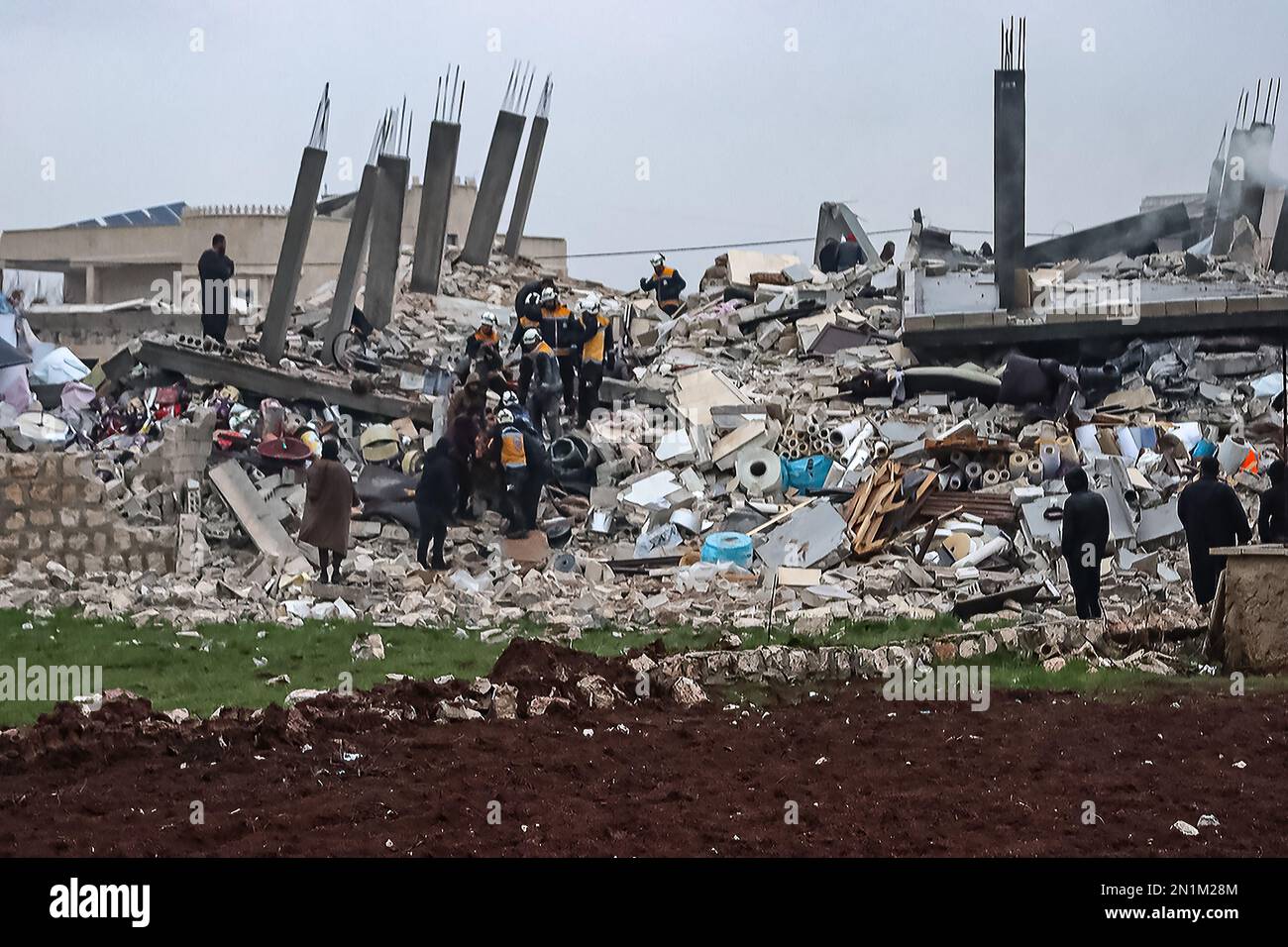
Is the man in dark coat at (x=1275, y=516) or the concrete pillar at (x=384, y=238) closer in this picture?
Answer: the man in dark coat at (x=1275, y=516)

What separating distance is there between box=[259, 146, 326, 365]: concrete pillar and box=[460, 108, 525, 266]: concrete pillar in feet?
27.0

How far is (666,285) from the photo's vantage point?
27.6 metres

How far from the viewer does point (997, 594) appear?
44.6ft

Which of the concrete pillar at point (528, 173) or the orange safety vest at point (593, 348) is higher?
the concrete pillar at point (528, 173)

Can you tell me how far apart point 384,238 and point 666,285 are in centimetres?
451

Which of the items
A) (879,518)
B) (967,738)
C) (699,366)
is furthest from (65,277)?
(967,738)

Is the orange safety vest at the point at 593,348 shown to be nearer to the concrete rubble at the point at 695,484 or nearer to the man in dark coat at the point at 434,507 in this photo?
the concrete rubble at the point at 695,484

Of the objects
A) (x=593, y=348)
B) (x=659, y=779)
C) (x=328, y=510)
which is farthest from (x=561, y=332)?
(x=659, y=779)

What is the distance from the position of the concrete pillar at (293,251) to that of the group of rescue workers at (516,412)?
11.4 ft

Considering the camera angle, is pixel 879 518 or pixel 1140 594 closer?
Answer: pixel 1140 594

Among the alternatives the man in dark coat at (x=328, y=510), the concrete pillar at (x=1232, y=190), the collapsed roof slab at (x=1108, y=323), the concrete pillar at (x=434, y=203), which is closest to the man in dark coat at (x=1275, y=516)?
the man in dark coat at (x=328, y=510)

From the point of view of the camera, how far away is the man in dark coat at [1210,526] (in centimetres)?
1296

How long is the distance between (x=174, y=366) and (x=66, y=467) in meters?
5.78
